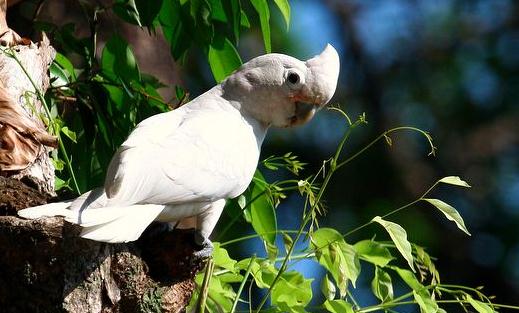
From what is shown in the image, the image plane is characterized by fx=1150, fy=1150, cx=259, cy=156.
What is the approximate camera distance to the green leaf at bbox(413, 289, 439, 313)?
2137 millimetres

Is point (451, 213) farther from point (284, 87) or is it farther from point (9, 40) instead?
point (9, 40)

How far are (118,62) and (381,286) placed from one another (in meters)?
0.97

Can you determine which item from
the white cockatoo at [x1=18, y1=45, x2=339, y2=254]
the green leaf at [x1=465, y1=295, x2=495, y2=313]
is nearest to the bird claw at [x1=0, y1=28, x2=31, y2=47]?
the white cockatoo at [x1=18, y1=45, x2=339, y2=254]

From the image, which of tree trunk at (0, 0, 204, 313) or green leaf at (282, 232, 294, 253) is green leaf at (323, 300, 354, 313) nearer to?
green leaf at (282, 232, 294, 253)

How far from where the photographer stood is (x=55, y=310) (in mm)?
1841

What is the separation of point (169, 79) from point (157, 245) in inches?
78.8

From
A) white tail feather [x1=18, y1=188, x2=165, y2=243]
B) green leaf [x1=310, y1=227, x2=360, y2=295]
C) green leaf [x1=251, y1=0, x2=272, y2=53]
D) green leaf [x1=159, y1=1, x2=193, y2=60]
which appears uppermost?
white tail feather [x1=18, y1=188, x2=165, y2=243]

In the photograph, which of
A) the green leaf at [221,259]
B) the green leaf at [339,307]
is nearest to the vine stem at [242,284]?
the green leaf at [221,259]

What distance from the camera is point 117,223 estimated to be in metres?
1.80

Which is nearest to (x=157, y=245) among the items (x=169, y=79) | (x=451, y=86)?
(x=169, y=79)

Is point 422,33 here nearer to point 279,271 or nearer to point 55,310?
point 279,271

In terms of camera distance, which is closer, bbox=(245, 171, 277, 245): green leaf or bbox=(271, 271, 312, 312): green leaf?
bbox=(271, 271, 312, 312): green leaf

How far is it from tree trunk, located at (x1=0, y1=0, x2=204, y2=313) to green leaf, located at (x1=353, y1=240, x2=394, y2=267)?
349 millimetres

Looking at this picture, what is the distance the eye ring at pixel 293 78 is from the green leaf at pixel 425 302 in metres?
0.48
